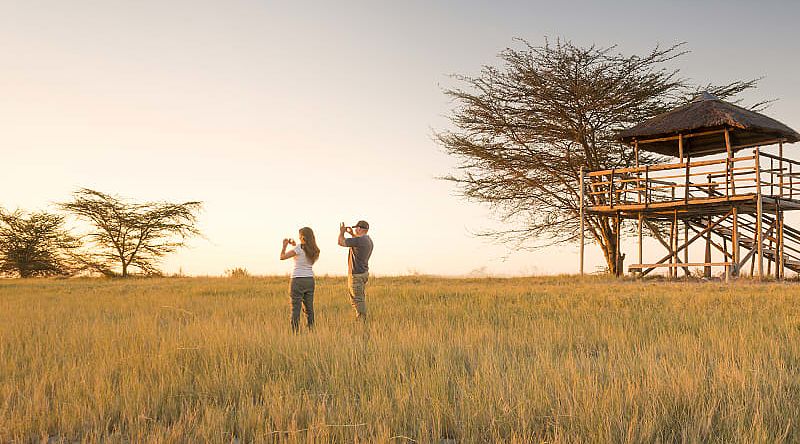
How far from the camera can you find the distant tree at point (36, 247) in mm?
33719

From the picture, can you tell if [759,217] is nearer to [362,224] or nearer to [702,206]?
[702,206]

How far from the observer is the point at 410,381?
5.65m

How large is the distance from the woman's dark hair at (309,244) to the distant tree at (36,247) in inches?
1097

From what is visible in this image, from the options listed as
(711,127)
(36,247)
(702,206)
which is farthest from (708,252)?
(36,247)

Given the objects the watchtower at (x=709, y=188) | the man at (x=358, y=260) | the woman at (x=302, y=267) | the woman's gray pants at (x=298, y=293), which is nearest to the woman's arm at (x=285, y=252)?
the woman at (x=302, y=267)

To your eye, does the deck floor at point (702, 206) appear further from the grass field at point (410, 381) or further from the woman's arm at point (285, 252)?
the woman's arm at point (285, 252)

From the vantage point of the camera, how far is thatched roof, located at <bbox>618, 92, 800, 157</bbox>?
21297 millimetres

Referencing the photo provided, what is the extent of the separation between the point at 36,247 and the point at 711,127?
103ft

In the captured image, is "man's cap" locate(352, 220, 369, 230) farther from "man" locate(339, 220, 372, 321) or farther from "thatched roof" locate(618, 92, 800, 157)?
"thatched roof" locate(618, 92, 800, 157)

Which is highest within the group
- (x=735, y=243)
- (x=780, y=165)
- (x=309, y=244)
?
(x=780, y=165)

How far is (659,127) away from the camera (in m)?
22.7

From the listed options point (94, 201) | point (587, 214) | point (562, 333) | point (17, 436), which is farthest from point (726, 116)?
point (94, 201)

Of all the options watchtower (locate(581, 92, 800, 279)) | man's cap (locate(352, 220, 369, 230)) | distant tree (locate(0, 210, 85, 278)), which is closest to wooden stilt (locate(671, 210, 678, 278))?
watchtower (locate(581, 92, 800, 279))

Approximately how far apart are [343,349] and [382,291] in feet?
32.2
